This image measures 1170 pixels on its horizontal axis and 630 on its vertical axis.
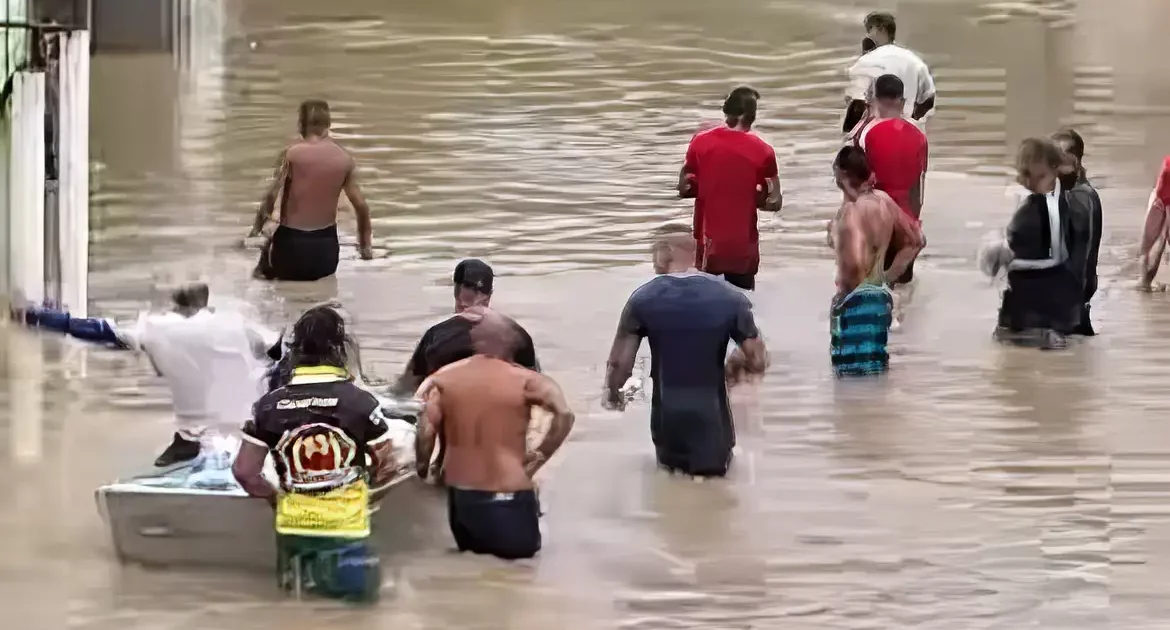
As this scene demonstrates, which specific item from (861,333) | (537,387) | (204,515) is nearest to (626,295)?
(861,333)

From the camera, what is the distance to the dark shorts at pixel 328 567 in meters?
5.24

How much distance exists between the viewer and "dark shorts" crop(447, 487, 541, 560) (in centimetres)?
567

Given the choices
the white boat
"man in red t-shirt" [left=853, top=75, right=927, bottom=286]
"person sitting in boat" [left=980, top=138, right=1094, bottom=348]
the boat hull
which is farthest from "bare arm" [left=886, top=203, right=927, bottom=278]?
the boat hull

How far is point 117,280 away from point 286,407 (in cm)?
584

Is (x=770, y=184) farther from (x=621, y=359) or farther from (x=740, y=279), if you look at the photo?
(x=621, y=359)

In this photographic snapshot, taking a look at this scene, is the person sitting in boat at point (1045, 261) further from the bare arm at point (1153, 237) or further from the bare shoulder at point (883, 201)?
the bare arm at point (1153, 237)

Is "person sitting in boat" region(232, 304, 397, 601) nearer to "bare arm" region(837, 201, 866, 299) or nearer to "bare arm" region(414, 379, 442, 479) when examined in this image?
"bare arm" region(414, 379, 442, 479)

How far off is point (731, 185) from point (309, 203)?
110 inches

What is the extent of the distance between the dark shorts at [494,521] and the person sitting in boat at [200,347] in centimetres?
96

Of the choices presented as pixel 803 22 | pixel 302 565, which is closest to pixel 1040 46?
pixel 803 22

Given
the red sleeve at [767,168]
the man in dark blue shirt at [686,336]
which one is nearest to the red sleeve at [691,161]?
the red sleeve at [767,168]

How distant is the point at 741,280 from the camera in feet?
31.7

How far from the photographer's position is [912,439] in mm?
7289

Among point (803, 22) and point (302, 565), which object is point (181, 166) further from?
point (302, 565)
